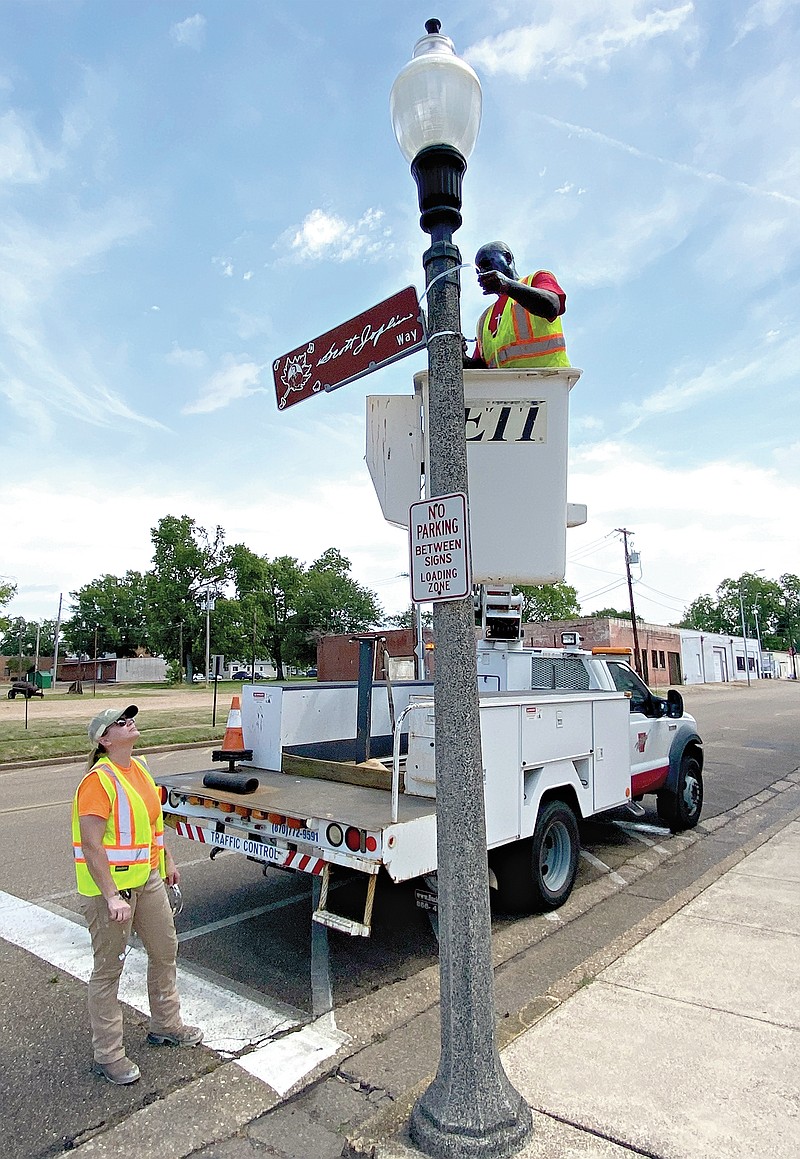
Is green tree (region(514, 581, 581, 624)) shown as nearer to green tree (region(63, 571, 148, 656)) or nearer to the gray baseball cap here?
green tree (region(63, 571, 148, 656))

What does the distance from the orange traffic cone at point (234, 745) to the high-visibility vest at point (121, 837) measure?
6.52 feet

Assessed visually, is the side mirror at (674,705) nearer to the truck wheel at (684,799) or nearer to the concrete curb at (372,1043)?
the truck wheel at (684,799)

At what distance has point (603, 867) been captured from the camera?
22.9 ft

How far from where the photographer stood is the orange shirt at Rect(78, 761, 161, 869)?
3525mm

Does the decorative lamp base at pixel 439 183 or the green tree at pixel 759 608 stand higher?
the green tree at pixel 759 608

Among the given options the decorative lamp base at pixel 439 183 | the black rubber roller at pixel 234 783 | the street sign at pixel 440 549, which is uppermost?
the decorative lamp base at pixel 439 183

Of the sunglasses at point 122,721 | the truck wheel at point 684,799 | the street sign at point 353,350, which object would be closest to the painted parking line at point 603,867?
the truck wheel at point 684,799

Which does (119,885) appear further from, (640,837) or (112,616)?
(112,616)

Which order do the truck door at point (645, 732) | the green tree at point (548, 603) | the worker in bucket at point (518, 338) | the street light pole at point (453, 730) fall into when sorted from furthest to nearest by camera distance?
the green tree at point (548, 603) → the truck door at point (645, 732) → the worker in bucket at point (518, 338) → the street light pole at point (453, 730)

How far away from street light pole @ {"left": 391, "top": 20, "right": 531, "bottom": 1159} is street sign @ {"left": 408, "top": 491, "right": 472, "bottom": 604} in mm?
97

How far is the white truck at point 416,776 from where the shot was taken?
417 centimetres

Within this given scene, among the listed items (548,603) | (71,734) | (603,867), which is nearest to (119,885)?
(603,867)

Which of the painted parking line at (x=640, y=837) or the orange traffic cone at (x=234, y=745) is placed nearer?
the orange traffic cone at (x=234, y=745)

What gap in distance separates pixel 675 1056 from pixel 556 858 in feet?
7.24
